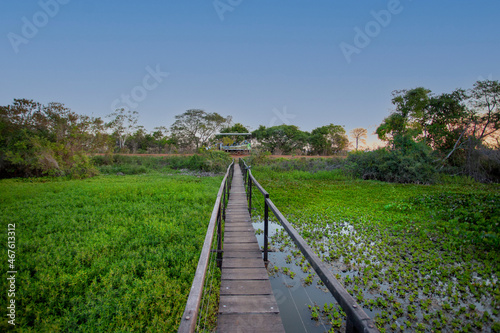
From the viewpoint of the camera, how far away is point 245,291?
280 centimetres

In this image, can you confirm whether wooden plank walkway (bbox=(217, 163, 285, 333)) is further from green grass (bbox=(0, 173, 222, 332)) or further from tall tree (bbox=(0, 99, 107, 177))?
tall tree (bbox=(0, 99, 107, 177))

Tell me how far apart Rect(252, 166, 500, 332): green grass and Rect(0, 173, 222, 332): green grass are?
228cm

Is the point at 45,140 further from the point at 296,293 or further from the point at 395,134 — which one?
the point at 395,134

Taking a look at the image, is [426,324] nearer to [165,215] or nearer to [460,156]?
[165,215]

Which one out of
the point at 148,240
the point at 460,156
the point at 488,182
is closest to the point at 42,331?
the point at 148,240

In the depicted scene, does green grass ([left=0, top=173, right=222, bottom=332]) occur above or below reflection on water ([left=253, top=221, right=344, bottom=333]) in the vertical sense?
above

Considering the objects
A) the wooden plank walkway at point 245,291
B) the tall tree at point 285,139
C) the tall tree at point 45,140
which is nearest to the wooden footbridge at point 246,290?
the wooden plank walkway at point 245,291

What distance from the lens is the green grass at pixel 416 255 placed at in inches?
118

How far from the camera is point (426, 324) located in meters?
2.77

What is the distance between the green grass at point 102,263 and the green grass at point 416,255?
2280mm

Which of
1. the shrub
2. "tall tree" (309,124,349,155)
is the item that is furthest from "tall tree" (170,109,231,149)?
the shrub

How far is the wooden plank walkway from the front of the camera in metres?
2.26

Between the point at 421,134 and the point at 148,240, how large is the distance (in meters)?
23.3

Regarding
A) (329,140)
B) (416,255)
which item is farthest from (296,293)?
(329,140)
